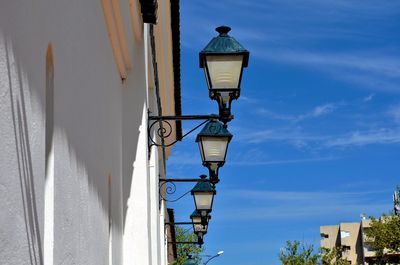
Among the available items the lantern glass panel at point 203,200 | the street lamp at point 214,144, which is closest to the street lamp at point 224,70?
the street lamp at point 214,144

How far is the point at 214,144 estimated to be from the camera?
38.3 ft

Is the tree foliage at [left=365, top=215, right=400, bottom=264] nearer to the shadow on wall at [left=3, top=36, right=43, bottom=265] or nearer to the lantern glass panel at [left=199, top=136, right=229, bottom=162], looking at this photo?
the lantern glass panel at [left=199, top=136, right=229, bottom=162]

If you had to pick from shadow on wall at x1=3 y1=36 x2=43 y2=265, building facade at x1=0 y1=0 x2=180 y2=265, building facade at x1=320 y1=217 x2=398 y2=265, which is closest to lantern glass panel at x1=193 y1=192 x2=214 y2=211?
building facade at x1=0 y1=0 x2=180 y2=265

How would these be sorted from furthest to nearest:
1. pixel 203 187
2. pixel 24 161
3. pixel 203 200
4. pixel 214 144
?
pixel 203 200 < pixel 203 187 < pixel 214 144 < pixel 24 161

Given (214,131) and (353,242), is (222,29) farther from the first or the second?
(353,242)

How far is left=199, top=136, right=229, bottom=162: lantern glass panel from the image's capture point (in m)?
11.6

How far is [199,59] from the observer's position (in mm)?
9227

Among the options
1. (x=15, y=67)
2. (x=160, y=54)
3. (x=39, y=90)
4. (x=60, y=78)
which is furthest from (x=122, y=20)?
(x=160, y=54)

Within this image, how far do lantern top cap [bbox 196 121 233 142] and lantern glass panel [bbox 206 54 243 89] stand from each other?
2.65 m

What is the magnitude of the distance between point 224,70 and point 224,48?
22 cm

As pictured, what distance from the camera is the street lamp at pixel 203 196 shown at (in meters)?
16.0

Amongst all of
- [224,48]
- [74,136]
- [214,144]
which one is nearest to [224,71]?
[224,48]

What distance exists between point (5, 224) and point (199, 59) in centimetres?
662

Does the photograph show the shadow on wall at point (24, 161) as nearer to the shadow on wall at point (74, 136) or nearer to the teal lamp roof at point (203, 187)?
the shadow on wall at point (74, 136)
